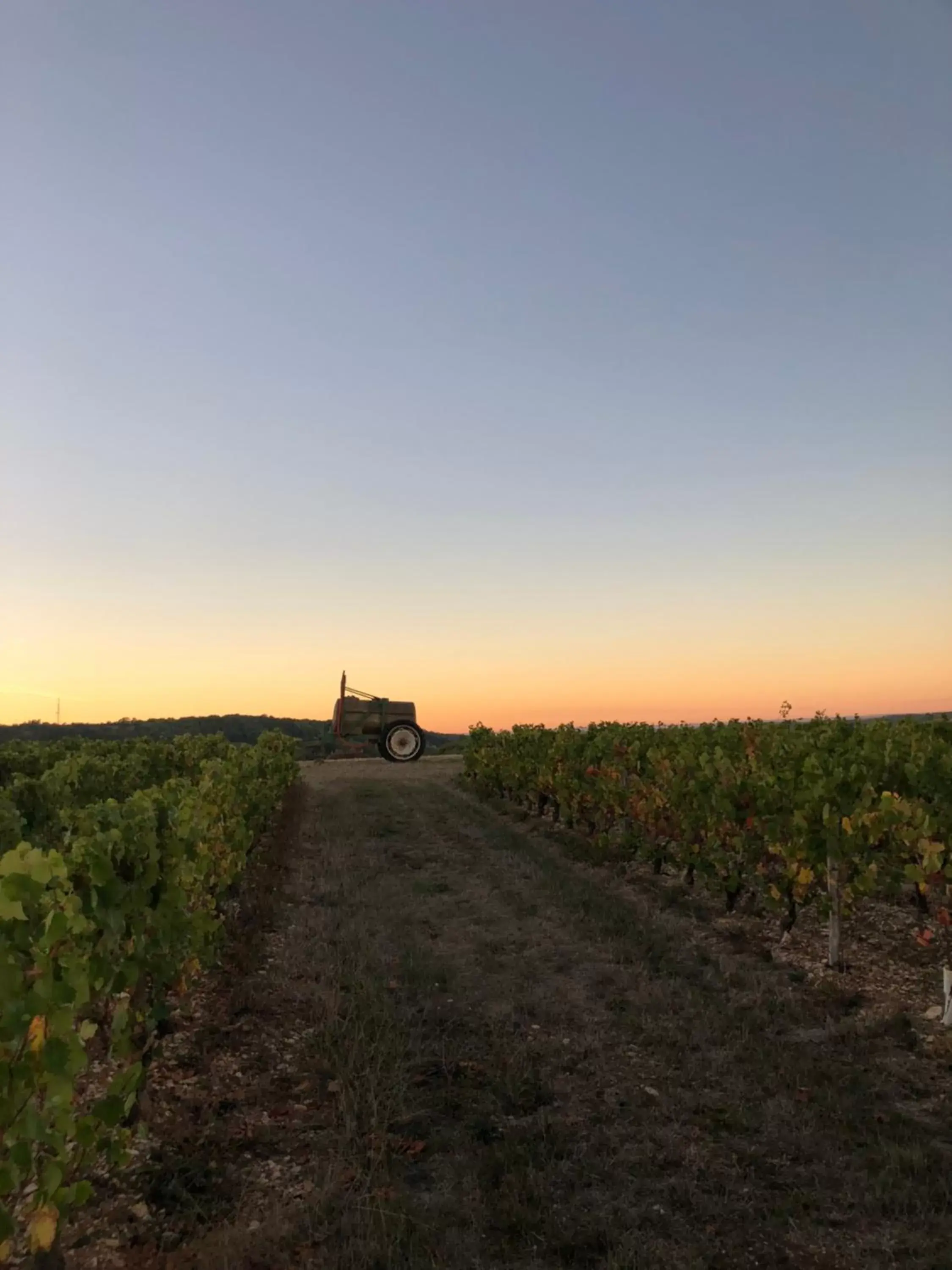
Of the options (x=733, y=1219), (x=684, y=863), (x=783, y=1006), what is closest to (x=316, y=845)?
(x=684, y=863)

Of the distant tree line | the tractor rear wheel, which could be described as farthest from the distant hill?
the tractor rear wheel

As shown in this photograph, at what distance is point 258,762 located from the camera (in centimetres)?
1450

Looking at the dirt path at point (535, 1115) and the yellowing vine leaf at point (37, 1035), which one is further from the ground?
the yellowing vine leaf at point (37, 1035)

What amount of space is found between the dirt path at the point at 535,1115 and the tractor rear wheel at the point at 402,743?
19.6 metres

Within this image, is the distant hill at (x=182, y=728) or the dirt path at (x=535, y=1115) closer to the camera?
the dirt path at (x=535, y=1115)

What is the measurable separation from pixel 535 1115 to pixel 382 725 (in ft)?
76.9

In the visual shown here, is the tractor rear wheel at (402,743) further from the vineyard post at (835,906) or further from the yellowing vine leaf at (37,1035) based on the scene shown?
the yellowing vine leaf at (37,1035)

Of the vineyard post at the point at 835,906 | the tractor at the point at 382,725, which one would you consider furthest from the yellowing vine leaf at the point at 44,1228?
the tractor at the point at 382,725

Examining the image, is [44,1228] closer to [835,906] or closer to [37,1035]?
[37,1035]

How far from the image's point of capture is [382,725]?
27.8 metres

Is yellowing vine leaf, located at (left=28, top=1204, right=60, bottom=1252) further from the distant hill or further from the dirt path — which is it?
the distant hill

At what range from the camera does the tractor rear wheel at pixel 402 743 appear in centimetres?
2803

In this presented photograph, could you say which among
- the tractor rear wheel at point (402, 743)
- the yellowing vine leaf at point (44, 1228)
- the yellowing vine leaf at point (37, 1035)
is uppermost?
the tractor rear wheel at point (402, 743)

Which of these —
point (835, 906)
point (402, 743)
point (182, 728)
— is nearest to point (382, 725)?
point (402, 743)
